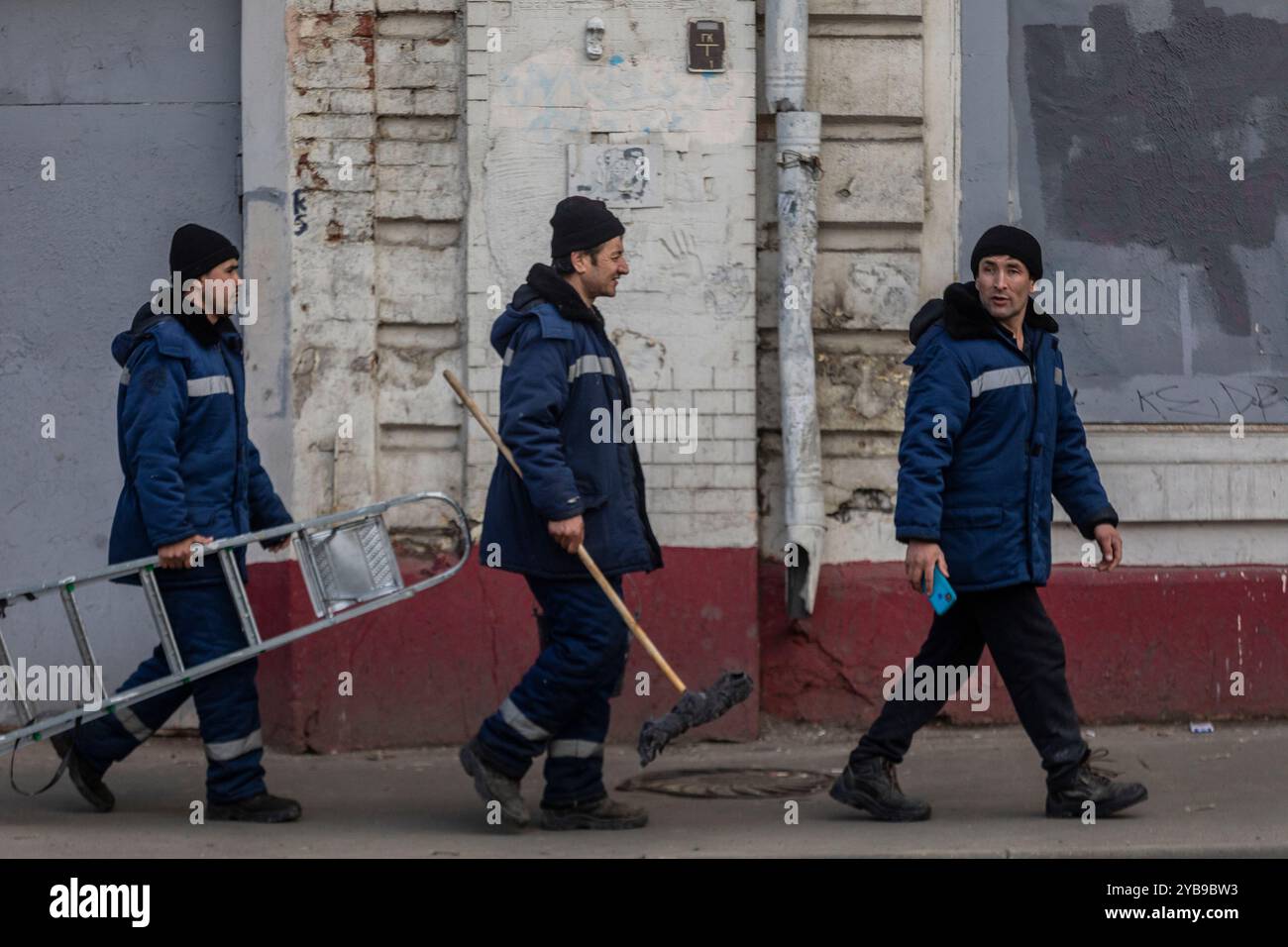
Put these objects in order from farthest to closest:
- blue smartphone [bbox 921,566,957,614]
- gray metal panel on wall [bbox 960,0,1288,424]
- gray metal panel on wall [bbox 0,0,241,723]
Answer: gray metal panel on wall [bbox 960,0,1288,424] < gray metal panel on wall [bbox 0,0,241,723] < blue smartphone [bbox 921,566,957,614]

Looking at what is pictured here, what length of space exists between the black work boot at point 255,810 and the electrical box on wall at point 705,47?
329 cm

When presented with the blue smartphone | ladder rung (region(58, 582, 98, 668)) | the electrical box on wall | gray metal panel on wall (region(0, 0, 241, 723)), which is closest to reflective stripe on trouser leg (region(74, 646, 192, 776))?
ladder rung (region(58, 582, 98, 668))

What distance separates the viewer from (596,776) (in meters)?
5.93

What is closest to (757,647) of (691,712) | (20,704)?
(691,712)

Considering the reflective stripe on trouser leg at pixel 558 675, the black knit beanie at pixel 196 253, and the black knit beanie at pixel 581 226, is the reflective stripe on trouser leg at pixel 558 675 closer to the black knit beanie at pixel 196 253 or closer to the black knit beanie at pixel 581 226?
the black knit beanie at pixel 581 226

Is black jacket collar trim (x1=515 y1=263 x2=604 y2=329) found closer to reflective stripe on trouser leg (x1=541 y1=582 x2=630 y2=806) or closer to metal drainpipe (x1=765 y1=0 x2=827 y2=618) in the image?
reflective stripe on trouser leg (x1=541 y1=582 x2=630 y2=806)

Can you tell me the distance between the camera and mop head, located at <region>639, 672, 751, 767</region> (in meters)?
5.59

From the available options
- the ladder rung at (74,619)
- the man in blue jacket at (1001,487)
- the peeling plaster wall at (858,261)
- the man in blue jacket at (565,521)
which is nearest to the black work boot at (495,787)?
the man in blue jacket at (565,521)

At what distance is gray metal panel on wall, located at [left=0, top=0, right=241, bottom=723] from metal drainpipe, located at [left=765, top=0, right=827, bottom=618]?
2.20 metres

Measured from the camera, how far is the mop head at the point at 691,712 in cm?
559
